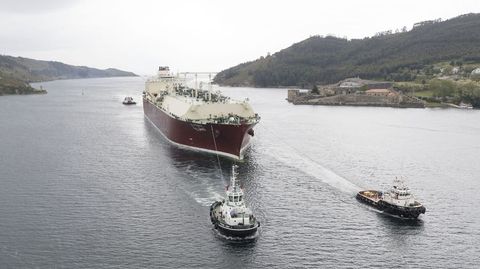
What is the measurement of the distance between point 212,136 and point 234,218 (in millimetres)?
31984

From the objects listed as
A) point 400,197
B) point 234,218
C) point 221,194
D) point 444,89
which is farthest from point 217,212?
point 444,89

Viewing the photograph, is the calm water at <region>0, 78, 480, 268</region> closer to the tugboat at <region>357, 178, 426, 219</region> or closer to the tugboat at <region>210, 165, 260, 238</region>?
the tugboat at <region>210, 165, 260, 238</region>

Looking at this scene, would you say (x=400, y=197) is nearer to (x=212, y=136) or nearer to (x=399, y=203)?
(x=399, y=203)

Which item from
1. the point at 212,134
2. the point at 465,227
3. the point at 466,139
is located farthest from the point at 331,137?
the point at 465,227

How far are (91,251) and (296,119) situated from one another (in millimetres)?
95948

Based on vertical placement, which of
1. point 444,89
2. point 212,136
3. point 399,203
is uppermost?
point 444,89

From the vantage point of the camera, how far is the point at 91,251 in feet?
130

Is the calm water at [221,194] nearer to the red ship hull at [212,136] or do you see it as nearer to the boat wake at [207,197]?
the boat wake at [207,197]

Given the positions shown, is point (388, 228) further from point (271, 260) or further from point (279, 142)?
point (279, 142)

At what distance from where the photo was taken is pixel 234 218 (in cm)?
4278

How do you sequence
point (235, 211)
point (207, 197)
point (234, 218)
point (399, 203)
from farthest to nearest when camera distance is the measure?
point (207, 197), point (399, 203), point (235, 211), point (234, 218)

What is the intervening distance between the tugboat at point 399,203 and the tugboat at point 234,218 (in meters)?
14.1

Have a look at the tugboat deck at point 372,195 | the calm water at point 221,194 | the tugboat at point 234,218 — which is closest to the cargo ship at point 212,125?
the calm water at point 221,194

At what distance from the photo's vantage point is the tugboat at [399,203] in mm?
48375
